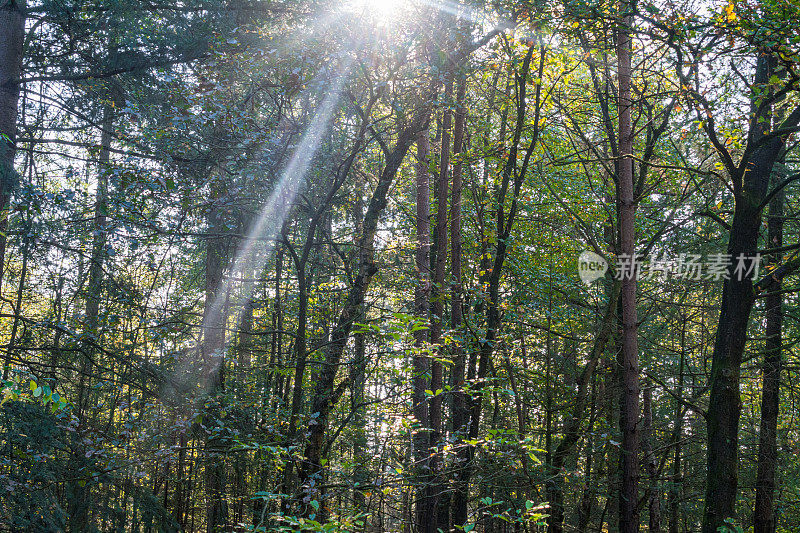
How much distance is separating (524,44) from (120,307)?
19.4 feet

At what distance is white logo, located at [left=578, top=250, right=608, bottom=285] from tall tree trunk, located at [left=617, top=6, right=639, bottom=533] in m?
0.89

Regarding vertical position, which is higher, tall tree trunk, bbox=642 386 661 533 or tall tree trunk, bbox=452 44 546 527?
tall tree trunk, bbox=452 44 546 527

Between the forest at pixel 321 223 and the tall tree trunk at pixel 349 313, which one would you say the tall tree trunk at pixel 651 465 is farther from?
the tall tree trunk at pixel 349 313

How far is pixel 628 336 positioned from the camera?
7391 millimetres

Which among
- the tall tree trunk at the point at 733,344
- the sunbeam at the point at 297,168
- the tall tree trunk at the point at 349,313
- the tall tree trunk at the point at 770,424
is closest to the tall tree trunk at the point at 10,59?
the sunbeam at the point at 297,168

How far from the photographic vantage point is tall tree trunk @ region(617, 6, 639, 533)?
277 inches

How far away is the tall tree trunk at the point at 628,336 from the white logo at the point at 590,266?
0.89 metres

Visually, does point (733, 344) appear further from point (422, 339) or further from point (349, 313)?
point (349, 313)

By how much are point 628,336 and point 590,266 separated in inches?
90.0

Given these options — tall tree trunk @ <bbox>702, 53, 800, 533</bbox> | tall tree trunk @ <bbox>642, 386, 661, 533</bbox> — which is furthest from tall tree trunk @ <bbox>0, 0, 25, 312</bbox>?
tall tree trunk @ <bbox>642, 386, 661, 533</bbox>

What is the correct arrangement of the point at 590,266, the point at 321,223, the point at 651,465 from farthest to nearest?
the point at 590,266
the point at 651,465
the point at 321,223

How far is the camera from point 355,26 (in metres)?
5.72

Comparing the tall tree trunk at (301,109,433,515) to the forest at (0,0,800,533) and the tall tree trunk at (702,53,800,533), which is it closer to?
the forest at (0,0,800,533)

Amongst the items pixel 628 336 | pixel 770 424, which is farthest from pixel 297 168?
pixel 770 424
